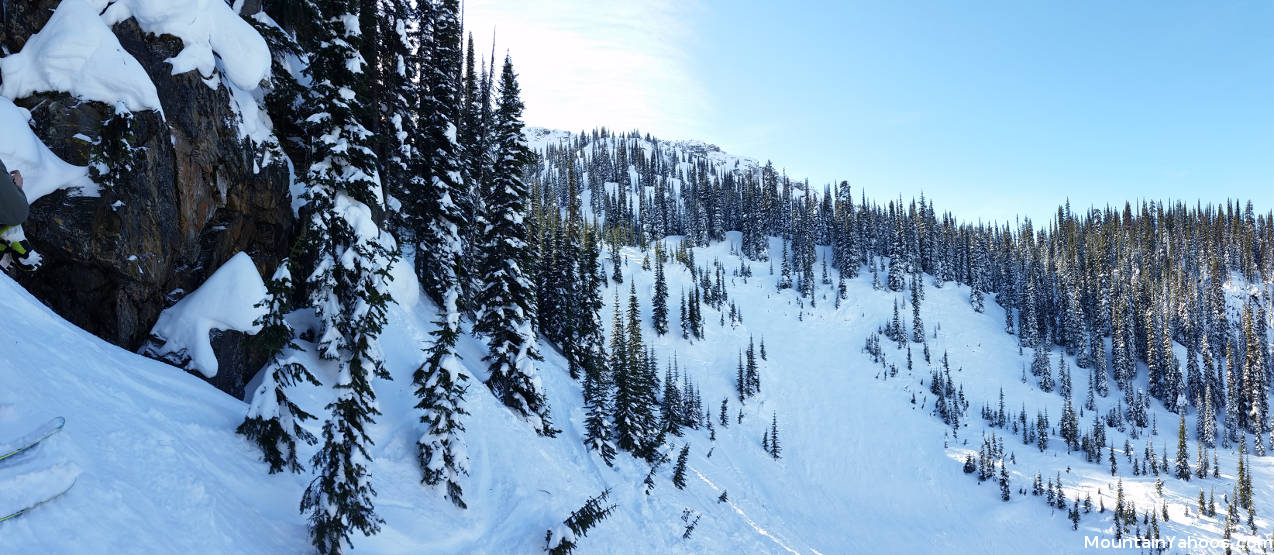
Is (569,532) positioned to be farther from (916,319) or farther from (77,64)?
(916,319)

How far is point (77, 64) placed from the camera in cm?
977

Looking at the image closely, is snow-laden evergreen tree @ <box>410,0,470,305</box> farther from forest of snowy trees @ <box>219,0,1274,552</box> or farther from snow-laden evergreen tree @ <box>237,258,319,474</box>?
snow-laden evergreen tree @ <box>237,258,319,474</box>

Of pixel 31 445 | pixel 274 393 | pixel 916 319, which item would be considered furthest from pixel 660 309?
pixel 31 445

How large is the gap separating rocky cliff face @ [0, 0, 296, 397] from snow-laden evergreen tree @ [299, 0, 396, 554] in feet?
9.94

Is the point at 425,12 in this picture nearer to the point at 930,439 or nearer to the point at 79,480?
the point at 79,480

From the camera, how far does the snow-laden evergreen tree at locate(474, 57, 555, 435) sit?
2094 centimetres

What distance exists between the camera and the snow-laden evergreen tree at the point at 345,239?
9.30 m

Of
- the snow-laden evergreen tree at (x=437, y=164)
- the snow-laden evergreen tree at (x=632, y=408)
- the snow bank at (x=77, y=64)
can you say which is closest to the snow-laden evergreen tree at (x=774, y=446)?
the snow-laden evergreen tree at (x=632, y=408)

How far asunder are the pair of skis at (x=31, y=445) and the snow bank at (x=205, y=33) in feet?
27.4

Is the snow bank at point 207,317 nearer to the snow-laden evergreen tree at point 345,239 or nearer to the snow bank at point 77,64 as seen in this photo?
the snow-laden evergreen tree at point 345,239

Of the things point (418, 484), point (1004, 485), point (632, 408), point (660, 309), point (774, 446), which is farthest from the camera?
point (660, 309)

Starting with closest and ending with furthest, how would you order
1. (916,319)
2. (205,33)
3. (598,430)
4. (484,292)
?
(205,33), (484,292), (598,430), (916,319)

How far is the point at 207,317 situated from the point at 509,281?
11432mm

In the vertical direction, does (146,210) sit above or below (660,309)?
above
